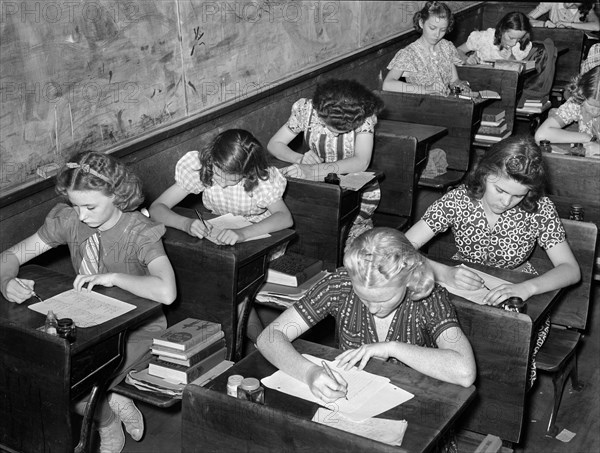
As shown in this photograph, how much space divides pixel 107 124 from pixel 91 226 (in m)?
0.86

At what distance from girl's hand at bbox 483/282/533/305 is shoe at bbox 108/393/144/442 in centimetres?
143

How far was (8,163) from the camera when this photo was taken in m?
3.39

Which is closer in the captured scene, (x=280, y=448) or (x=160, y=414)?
(x=280, y=448)

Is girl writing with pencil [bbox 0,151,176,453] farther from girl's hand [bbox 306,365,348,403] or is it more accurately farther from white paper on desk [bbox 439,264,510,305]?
white paper on desk [bbox 439,264,510,305]

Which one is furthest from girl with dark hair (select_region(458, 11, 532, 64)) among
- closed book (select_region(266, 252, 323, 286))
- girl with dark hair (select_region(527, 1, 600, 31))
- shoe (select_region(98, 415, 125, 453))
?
shoe (select_region(98, 415, 125, 453))

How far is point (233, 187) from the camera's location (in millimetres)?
3775

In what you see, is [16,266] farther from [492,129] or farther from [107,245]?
[492,129]

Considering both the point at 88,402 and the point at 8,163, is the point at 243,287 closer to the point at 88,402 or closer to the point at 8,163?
the point at 88,402

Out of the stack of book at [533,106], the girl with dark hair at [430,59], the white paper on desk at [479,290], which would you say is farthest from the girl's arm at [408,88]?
the white paper on desk at [479,290]

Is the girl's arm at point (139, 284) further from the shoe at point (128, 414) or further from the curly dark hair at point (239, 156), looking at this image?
the curly dark hair at point (239, 156)

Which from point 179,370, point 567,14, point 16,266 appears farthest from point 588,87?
point 567,14

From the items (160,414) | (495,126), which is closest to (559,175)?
(495,126)

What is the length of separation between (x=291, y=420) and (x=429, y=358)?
20.6 inches

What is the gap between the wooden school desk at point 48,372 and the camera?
2605 mm
